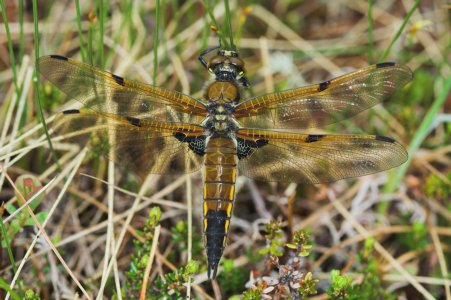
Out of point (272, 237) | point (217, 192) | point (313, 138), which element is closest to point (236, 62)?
point (313, 138)

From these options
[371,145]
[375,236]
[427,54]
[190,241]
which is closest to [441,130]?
[427,54]

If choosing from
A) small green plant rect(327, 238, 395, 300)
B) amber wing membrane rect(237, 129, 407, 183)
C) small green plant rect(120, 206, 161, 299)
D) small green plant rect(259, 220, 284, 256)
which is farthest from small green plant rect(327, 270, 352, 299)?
small green plant rect(120, 206, 161, 299)

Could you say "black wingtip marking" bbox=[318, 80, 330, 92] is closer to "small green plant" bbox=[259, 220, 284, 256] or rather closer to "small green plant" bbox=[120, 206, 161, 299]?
"small green plant" bbox=[259, 220, 284, 256]

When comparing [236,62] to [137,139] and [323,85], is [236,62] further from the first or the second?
[137,139]

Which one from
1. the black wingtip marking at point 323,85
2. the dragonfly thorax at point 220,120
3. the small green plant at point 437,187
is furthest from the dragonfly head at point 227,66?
the small green plant at point 437,187

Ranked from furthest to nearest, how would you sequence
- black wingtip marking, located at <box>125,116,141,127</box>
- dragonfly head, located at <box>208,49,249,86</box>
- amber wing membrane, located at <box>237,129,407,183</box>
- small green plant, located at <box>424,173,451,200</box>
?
small green plant, located at <box>424,173,451,200</box> < dragonfly head, located at <box>208,49,249,86</box> < black wingtip marking, located at <box>125,116,141,127</box> < amber wing membrane, located at <box>237,129,407,183</box>

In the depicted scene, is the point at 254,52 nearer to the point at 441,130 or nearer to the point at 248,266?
the point at 441,130
